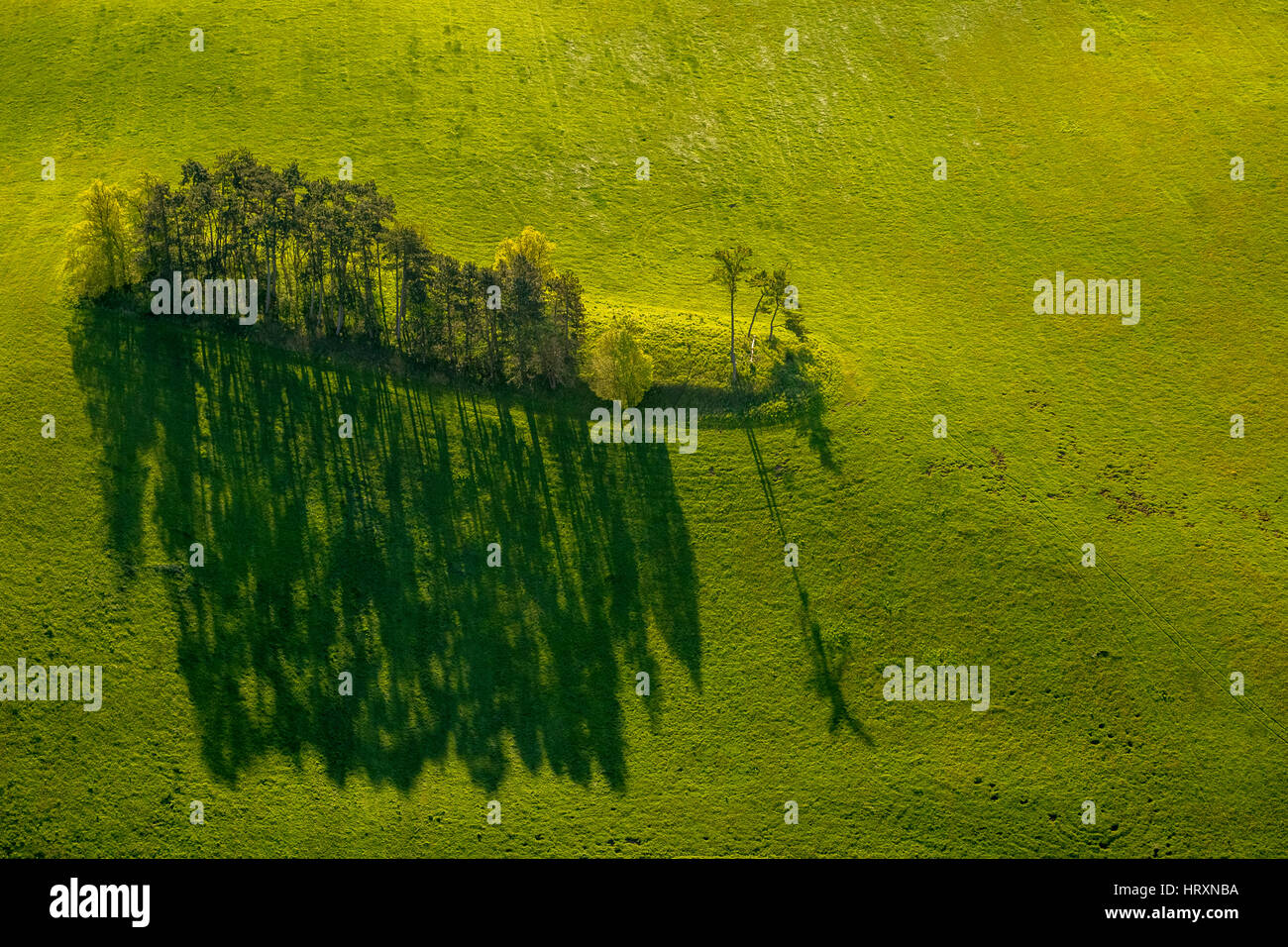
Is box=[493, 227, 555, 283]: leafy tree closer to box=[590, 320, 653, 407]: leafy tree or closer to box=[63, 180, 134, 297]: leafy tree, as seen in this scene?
box=[590, 320, 653, 407]: leafy tree

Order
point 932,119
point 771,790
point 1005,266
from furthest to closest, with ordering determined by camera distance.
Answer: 1. point 932,119
2. point 1005,266
3. point 771,790

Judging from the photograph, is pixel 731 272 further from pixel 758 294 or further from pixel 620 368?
pixel 758 294

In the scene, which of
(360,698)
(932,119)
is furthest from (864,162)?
(360,698)

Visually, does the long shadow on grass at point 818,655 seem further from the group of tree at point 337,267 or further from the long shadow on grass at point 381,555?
the group of tree at point 337,267

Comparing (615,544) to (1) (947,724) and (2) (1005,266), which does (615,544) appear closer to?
(1) (947,724)

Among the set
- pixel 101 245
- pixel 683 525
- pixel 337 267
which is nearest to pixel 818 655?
pixel 683 525

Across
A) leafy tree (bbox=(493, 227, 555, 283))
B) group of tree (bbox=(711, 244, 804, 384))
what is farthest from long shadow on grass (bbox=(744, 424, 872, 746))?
leafy tree (bbox=(493, 227, 555, 283))
